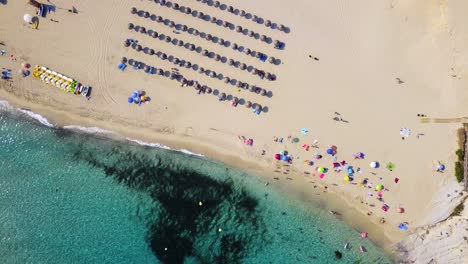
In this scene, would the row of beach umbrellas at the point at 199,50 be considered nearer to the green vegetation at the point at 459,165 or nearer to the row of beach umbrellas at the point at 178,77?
the row of beach umbrellas at the point at 178,77

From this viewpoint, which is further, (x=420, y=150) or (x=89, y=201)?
(x=89, y=201)

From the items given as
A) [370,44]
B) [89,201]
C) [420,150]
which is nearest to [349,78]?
[370,44]

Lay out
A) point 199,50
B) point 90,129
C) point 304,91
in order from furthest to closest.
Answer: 1. point 90,129
2. point 199,50
3. point 304,91

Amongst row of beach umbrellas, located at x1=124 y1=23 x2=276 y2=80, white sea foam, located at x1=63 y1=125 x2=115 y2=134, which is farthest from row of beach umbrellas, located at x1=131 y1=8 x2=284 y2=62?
white sea foam, located at x1=63 y1=125 x2=115 y2=134

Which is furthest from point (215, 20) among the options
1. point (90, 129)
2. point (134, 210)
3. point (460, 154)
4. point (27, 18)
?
point (460, 154)

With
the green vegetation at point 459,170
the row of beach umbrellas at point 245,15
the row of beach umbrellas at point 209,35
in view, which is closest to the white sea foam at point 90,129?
the row of beach umbrellas at point 209,35

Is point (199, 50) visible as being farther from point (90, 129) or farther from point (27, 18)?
point (27, 18)

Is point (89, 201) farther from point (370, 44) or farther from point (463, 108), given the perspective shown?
point (463, 108)
